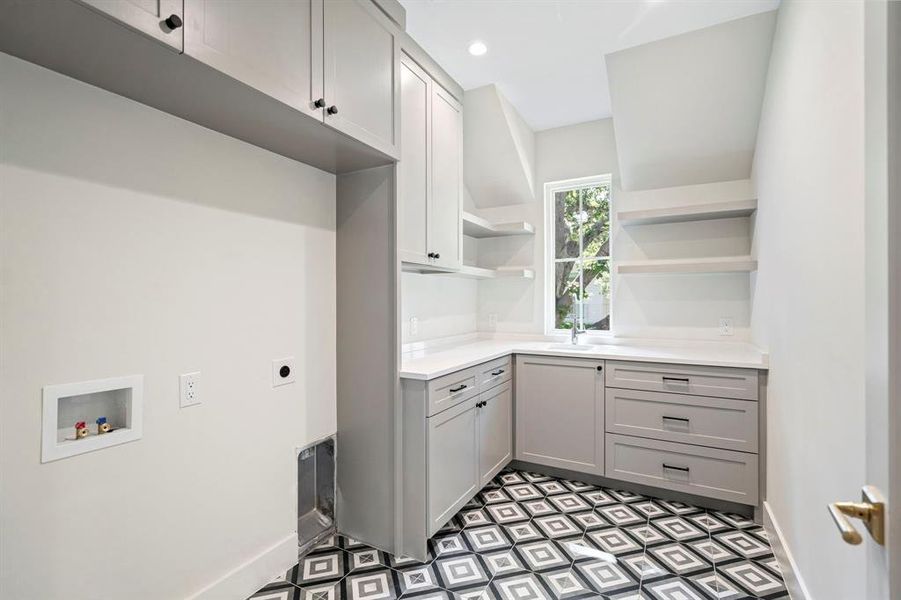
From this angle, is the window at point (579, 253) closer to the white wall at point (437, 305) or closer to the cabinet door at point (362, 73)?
the white wall at point (437, 305)

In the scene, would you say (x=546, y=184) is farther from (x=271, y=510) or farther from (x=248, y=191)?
(x=271, y=510)

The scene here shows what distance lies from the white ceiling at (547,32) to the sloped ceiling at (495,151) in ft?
0.54

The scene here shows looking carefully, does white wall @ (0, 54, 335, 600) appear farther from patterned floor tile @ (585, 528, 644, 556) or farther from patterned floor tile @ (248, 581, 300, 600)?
patterned floor tile @ (585, 528, 644, 556)

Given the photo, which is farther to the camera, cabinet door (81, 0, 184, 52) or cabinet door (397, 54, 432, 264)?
cabinet door (397, 54, 432, 264)

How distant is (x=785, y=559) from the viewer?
196 centimetres


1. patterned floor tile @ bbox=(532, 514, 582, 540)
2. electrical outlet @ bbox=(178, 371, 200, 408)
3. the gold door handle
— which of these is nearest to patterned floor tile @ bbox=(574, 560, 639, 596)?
patterned floor tile @ bbox=(532, 514, 582, 540)

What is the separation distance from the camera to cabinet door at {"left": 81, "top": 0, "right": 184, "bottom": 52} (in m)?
1.04

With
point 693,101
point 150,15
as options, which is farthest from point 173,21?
point 693,101

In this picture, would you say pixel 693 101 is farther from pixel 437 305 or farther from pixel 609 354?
pixel 437 305

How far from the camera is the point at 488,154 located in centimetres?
353

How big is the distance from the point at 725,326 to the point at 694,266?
0.53 m

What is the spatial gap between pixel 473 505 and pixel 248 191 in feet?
7.00

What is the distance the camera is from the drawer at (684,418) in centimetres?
249

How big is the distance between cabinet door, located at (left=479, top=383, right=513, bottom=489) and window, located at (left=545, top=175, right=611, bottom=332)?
0.93 m
